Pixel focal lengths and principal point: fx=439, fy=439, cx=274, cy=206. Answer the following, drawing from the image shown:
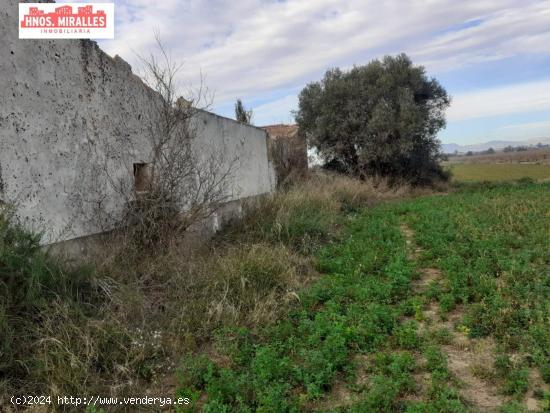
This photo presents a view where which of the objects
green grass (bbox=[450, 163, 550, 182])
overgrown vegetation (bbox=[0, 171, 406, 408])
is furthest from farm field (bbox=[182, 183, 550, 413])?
green grass (bbox=[450, 163, 550, 182])

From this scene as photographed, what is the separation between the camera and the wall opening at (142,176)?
6.44 m

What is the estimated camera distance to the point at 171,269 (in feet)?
17.2

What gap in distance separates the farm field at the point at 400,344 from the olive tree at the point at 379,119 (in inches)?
461

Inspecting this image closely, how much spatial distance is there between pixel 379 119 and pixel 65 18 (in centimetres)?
1450

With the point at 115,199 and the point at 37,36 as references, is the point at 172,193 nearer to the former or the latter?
the point at 115,199

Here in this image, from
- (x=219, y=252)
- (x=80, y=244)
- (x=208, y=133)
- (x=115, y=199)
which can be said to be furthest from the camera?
(x=208, y=133)

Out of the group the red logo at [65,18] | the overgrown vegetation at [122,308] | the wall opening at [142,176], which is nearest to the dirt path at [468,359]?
the overgrown vegetation at [122,308]

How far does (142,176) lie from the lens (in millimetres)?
6629

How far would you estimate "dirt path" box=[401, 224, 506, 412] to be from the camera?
10.4ft

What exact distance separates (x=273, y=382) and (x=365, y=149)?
53.4 ft

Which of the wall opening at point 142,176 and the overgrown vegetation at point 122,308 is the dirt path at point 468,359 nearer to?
the overgrown vegetation at point 122,308

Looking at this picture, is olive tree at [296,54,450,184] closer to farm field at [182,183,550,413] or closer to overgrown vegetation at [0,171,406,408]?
farm field at [182,183,550,413]

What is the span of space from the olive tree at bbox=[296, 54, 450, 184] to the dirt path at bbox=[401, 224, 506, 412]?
1359 cm

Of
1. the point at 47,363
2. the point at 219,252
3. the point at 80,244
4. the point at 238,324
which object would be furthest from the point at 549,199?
the point at 47,363
